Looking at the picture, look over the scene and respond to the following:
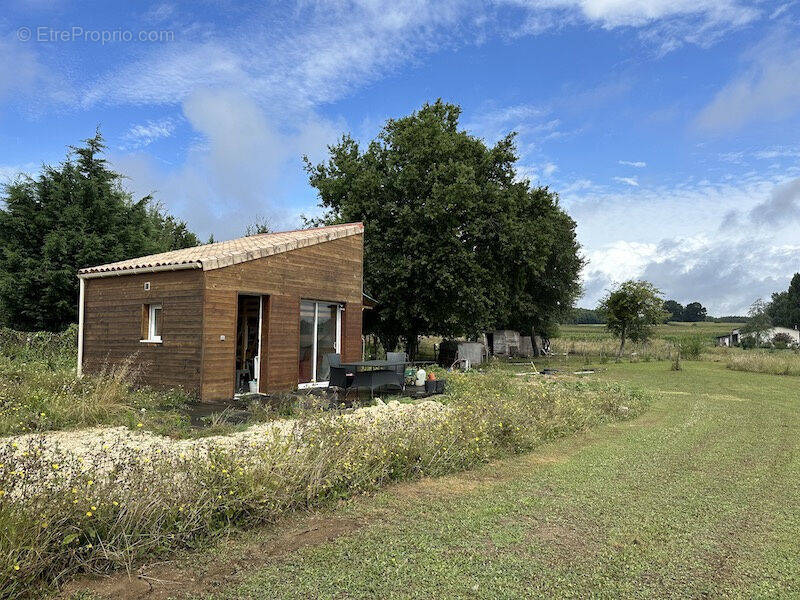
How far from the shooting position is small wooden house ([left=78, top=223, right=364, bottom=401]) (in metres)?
10.6

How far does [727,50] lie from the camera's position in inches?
476

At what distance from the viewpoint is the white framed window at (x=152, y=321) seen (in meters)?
11.5

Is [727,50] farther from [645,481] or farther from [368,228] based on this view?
[368,228]

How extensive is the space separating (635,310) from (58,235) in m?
29.2

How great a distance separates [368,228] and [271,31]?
1041 cm

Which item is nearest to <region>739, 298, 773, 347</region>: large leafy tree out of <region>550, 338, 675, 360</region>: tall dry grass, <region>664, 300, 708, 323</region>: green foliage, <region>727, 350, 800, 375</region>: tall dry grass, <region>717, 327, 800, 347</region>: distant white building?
<region>717, 327, 800, 347</region>: distant white building

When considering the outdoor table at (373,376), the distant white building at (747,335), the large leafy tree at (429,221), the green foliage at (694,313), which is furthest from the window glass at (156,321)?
the green foliage at (694,313)

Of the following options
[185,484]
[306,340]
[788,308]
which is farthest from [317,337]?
[788,308]

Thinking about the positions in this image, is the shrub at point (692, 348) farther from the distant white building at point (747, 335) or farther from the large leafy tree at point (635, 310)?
the distant white building at point (747, 335)

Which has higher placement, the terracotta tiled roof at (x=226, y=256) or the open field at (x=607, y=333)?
the terracotta tiled roof at (x=226, y=256)

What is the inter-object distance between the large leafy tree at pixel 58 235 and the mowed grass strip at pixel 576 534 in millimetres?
20454

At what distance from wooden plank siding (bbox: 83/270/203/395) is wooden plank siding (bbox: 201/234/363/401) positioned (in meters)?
0.28

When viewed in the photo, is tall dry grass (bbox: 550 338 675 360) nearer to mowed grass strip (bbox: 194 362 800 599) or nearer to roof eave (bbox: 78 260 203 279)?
mowed grass strip (bbox: 194 362 800 599)

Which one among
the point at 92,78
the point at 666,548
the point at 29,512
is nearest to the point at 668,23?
the point at 666,548
